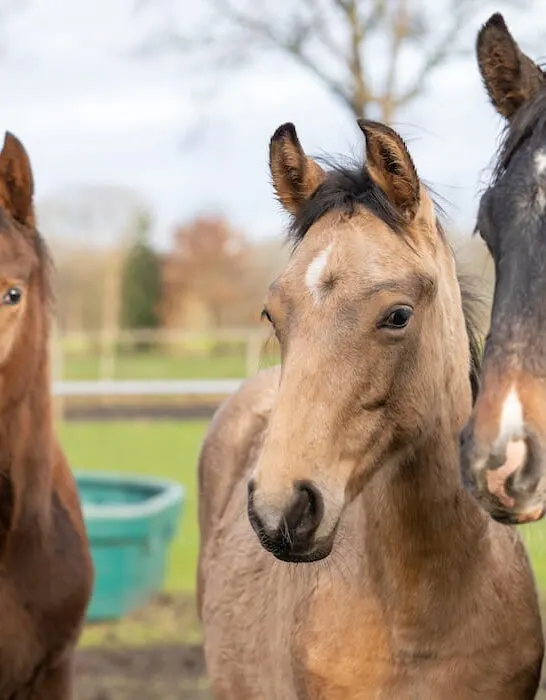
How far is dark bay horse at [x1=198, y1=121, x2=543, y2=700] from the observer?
2307 mm

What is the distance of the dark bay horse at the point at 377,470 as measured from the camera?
2307mm

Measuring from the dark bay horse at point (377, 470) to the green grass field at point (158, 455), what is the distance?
443 centimetres

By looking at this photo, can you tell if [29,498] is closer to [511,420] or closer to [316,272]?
[316,272]

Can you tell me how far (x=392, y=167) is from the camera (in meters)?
2.54

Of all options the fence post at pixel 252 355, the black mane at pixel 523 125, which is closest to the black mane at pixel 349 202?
the black mane at pixel 523 125

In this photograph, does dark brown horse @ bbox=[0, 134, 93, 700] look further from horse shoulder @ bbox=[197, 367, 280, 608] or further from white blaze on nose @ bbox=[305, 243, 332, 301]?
white blaze on nose @ bbox=[305, 243, 332, 301]

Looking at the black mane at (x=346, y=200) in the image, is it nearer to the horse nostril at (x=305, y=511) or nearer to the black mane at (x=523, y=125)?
the black mane at (x=523, y=125)

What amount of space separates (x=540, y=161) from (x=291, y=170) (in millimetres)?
750

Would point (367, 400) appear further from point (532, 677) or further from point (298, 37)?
point (298, 37)

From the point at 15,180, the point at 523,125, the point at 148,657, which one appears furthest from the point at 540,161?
the point at 148,657

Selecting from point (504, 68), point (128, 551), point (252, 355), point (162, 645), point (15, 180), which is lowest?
point (252, 355)

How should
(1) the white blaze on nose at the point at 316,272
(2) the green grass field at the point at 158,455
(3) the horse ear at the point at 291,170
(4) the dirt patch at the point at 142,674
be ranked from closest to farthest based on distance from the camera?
(1) the white blaze on nose at the point at 316,272 → (3) the horse ear at the point at 291,170 → (4) the dirt patch at the point at 142,674 → (2) the green grass field at the point at 158,455

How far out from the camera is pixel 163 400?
698 inches

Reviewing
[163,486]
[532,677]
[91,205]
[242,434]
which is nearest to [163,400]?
[163,486]
